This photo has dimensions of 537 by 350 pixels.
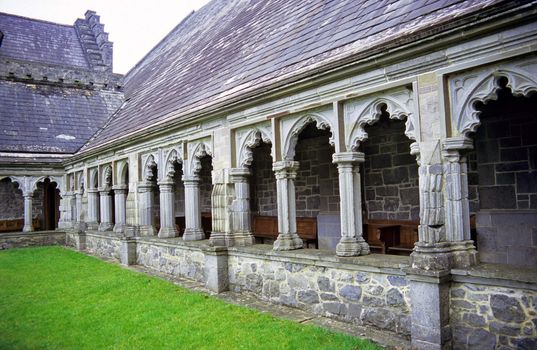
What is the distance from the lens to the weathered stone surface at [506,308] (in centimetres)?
464

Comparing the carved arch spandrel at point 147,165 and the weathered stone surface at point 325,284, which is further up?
the carved arch spandrel at point 147,165

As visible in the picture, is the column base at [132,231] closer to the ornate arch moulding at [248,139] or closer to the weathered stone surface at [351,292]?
the ornate arch moulding at [248,139]

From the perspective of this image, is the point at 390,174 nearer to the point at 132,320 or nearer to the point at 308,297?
the point at 308,297

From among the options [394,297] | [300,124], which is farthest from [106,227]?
[394,297]

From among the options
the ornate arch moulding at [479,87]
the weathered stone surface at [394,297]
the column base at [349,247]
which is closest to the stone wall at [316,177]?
the column base at [349,247]

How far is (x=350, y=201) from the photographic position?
657cm

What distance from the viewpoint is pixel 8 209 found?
66.9ft

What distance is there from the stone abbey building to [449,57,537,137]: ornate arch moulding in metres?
0.02

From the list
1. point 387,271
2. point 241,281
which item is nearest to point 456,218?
point 387,271

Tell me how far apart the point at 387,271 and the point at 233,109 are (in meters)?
4.13

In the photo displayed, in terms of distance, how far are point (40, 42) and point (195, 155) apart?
1801 centimetres

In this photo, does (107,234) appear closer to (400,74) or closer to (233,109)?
(233,109)

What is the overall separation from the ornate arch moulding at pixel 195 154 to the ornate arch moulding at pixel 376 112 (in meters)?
4.06

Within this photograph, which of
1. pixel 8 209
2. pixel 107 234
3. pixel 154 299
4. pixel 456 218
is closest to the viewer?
pixel 456 218
